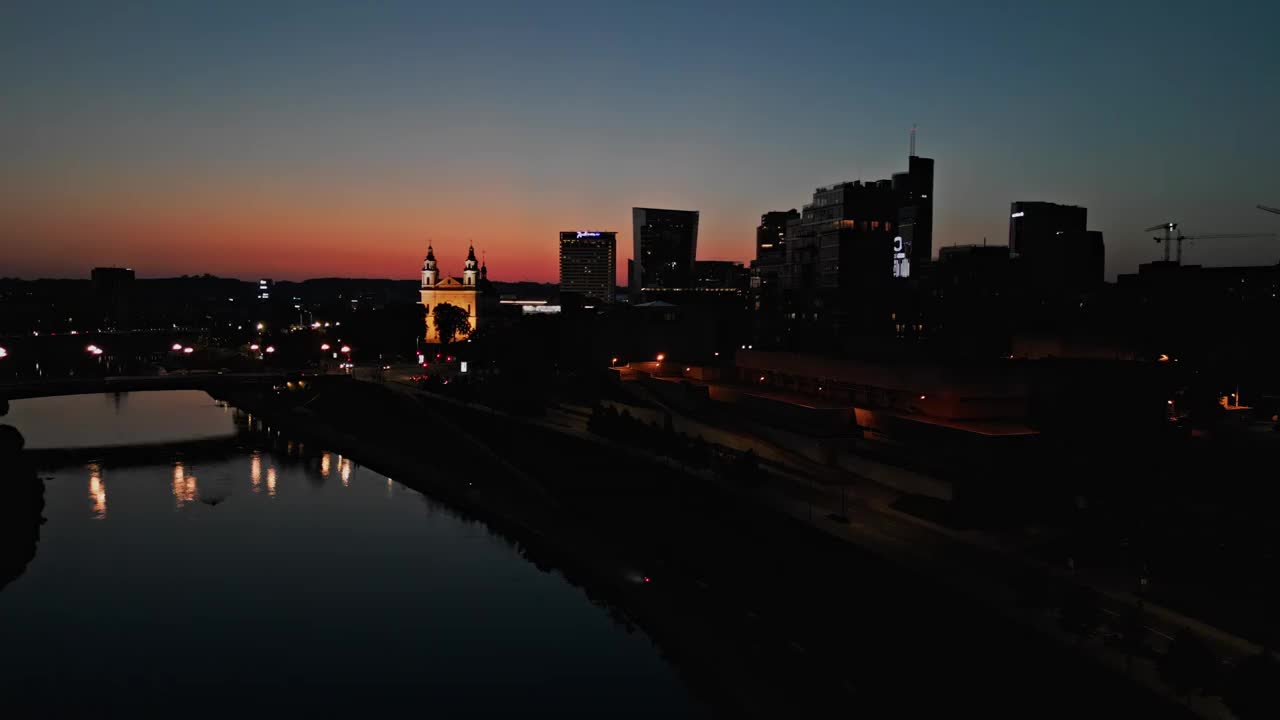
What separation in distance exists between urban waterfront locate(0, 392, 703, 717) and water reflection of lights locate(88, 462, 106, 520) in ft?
0.55

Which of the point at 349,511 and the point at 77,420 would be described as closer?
the point at 349,511

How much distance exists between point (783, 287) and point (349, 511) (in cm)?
9346

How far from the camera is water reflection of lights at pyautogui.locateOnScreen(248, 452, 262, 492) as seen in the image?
122 feet

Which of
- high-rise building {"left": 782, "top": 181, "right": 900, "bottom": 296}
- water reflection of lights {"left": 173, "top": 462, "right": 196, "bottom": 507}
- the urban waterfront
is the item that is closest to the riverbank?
the urban waterfront

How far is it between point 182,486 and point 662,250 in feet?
421

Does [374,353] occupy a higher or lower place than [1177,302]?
lower

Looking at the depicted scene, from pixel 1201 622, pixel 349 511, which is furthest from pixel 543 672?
pixel 349 511

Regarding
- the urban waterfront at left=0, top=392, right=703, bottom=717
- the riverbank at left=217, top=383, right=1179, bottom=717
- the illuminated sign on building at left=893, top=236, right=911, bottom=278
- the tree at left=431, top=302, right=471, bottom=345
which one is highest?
the illuminated sign on building at left=893, top=236, right=911, bottom=278

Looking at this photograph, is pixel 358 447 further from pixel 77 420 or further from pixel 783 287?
pixel 783 287

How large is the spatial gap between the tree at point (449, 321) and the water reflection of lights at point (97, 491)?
47412 millimetres

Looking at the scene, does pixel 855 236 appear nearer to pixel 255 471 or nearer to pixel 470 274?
pixel 470 274

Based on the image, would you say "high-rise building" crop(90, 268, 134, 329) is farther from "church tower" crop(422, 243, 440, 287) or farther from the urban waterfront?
the urban waterfront

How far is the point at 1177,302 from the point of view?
60.4 m

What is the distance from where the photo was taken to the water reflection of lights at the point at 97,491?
3230cm
